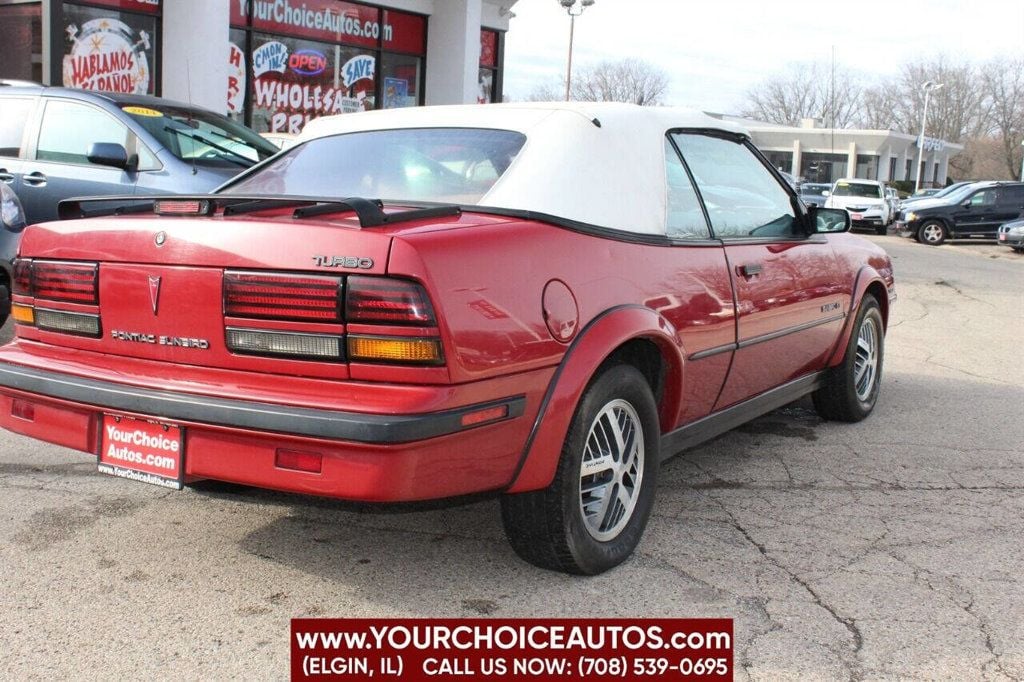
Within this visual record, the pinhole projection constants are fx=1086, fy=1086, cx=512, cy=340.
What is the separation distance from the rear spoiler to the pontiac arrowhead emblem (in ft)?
0.88

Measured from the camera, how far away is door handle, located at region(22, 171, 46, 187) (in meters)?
7.97

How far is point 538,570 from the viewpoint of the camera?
12.1ft

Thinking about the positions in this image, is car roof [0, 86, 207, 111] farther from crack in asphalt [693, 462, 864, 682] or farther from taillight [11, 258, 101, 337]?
crack in asphalt [693, 462, 864, 682]

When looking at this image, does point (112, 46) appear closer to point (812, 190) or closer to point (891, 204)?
point (891, 204)

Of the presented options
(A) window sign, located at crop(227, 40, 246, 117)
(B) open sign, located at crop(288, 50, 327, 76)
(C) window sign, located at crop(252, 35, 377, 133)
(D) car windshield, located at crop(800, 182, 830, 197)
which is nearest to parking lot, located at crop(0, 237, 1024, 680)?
(A) window sign, located at crop(227, 40, 246, 117)

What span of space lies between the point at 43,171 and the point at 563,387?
609 cm

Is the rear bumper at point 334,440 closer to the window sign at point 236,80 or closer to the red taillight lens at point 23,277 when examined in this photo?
the red taillight lens at point 23,277

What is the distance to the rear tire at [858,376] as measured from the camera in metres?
5.82

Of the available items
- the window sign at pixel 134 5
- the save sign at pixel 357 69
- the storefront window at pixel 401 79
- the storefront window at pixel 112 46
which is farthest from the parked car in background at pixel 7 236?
the storefront window at pixel 401 79

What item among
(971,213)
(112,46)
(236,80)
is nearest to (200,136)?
(112,46)

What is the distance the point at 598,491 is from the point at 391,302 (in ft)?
3.64

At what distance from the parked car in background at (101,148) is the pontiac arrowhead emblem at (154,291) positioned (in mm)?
4377

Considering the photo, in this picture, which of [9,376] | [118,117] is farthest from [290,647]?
[118,117]

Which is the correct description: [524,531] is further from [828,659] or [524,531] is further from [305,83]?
[305,83]
